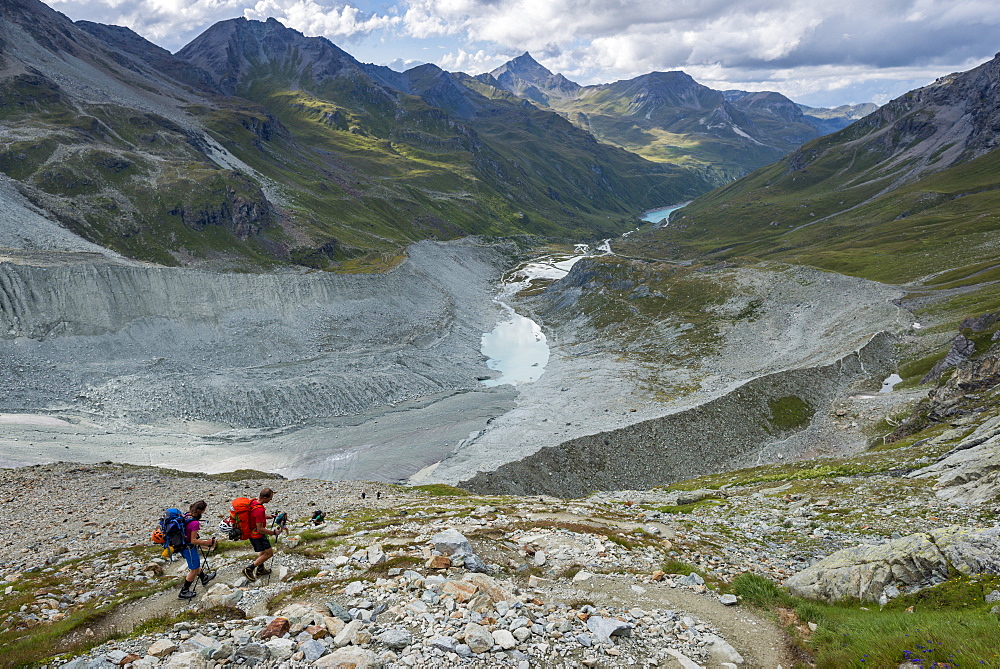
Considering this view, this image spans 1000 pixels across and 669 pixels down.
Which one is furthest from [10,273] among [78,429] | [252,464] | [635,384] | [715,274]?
[715,274]

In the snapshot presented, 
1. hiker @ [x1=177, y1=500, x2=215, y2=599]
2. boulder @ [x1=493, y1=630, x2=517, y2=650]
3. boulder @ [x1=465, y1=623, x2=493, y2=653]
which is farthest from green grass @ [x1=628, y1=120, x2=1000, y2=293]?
hiker @ [x1=177, y1=500, x2=215, y2=599]

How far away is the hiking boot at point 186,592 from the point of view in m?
14.3

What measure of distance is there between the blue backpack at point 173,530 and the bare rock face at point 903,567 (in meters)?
18.4

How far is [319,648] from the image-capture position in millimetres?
10672

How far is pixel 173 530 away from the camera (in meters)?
14.4

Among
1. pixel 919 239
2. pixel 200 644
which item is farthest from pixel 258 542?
pixel 919 239

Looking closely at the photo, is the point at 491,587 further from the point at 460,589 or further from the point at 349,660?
the point at 349,660

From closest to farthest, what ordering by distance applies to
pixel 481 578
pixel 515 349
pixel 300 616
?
pixel 300 616, pixel 481 578, pixel 515 349

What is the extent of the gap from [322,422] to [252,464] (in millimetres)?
13600

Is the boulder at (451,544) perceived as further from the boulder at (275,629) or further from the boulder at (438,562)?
the boulder at (275,629)

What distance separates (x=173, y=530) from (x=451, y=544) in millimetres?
8602

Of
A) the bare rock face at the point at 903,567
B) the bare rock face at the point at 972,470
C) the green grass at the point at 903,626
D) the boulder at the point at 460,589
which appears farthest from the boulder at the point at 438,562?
the bare rock face at the point at 972,470

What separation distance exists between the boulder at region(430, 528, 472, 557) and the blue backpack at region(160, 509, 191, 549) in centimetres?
784

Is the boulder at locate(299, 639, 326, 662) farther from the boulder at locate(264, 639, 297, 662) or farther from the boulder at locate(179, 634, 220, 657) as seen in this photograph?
the boulder at locate(179, 634, 220, 657)
